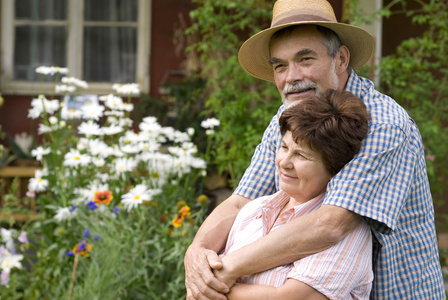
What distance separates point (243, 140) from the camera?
5.11 metres

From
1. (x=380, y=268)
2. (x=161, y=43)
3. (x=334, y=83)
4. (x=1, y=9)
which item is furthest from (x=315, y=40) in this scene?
(x=1, y=9)

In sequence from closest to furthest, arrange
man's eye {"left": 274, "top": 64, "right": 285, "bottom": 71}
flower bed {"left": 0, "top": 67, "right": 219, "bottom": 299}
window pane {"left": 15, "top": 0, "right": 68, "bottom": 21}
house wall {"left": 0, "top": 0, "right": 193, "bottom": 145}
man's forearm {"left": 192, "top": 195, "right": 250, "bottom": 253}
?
1. man's forearm {"left": 192, "top": 195, "right": 250, "bottom": 253}
2. man's eye {"left": 274, "top": 64, "right": 285, "bottom": 71}
3. flower bed {"left": 0, "top": 67, "right": 219, "bottom": 299}
4. house wall {"left": 0, "top": 0, "right": 193, "bottom": 145}
5. window pane {"left": 15, "top": 0, "right": 68, "bottom": 21}

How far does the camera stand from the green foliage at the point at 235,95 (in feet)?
16.3

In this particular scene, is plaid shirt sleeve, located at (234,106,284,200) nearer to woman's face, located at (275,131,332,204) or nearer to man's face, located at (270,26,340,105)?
man's face, located at (270,26,340,105)

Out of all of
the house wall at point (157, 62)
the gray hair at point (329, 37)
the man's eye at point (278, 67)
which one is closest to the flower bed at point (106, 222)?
the man's eye at point (278, 67)

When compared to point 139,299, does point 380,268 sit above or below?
above

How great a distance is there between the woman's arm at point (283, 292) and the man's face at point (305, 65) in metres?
0.73

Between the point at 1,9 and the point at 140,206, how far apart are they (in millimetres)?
3919

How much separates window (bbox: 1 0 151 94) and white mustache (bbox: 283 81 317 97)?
178 inches

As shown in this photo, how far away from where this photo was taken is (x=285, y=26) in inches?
94.0

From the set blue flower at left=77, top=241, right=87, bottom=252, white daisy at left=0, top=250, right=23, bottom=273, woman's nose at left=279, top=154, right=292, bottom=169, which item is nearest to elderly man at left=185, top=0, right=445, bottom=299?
woman's nose at left=279, top=154, right=292, bottom=169

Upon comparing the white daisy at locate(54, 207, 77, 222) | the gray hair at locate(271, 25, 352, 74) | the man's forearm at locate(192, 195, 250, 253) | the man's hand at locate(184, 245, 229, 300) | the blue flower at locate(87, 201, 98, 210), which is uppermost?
the gray hair at locate(271, 25, 352, 74)

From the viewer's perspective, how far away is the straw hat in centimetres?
235

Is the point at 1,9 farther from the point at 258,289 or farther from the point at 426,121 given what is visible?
the point at 258,289
